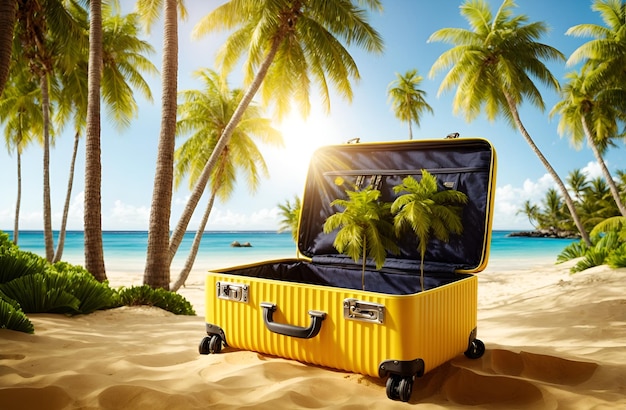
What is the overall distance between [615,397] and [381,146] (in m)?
2.20

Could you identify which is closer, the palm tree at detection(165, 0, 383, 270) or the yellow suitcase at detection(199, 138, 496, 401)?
the yellow suitcase at detection(199, 138, 496, 401)

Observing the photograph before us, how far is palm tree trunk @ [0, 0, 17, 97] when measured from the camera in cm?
336

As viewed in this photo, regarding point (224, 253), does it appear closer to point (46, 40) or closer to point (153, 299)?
point (46, 40)

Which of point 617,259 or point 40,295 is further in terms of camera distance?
point 617,259

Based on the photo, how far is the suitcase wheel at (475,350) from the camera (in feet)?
9.91

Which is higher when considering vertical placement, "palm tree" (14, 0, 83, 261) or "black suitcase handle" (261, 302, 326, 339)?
"palm tree" (14, 0, 83, 261)

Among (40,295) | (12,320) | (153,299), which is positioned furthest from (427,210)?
(153,299)

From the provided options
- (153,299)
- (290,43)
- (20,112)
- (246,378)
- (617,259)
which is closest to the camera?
(246,378)

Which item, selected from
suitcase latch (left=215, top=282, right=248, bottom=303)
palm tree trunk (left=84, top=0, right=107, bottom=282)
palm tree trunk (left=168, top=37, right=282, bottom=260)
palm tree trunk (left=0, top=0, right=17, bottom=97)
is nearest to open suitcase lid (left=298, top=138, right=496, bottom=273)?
suitcase latch (left=215, top=282, right=248, bottom=303)

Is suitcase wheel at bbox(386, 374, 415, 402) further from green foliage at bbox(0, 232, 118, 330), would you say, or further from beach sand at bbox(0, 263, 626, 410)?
green foliage at bbox(0, 232, 118, 330)

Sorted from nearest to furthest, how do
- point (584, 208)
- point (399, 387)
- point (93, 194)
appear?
point (399, 387) < point (93, 194) < point (584, 208)

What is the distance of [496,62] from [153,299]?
1477cm

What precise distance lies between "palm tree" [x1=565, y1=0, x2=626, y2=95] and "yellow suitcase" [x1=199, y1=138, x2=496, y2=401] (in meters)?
16.8

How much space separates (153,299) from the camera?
657 centimetres
